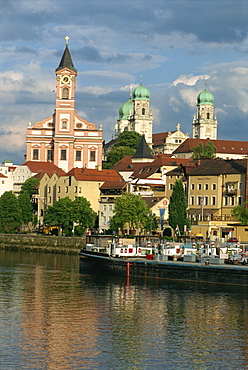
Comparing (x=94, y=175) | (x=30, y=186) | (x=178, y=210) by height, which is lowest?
(x=178, y=210)

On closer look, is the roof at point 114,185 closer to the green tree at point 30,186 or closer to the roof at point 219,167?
the roof at point 219,167

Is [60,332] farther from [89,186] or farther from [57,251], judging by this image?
[89,186]

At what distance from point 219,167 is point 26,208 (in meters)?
43.5

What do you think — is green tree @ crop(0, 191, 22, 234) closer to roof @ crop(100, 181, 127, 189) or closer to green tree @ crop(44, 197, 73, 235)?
green tree @ crop(44, 197, 73, 235)

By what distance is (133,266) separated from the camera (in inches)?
3246

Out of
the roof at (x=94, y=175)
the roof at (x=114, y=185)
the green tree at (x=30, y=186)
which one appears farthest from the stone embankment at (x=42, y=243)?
the green tree at (x=30, y=186)

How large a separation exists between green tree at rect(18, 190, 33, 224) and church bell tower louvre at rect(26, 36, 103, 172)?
30395 mm

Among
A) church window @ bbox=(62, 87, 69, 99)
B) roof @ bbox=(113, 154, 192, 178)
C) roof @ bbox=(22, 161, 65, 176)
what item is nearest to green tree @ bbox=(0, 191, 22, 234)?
roof @ bbox=(113, 154, 192, 178)

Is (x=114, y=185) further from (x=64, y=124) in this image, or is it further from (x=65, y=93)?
(x=65, y=93)

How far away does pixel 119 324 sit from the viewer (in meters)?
54.3

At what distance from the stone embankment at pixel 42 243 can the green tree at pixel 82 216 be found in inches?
291

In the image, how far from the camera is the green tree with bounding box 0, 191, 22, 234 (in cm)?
14625

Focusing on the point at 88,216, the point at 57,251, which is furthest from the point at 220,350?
the point at 88,216

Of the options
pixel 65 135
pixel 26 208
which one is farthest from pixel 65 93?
pixel 26 208
